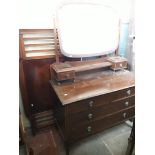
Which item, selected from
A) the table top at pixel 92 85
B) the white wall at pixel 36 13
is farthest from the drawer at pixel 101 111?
the white wall at pixel 36 13

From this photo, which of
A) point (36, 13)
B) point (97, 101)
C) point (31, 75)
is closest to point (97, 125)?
point (97, 101)

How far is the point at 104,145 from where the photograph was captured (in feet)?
5.53

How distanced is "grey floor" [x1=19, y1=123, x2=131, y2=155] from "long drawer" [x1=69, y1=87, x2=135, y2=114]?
58 cm

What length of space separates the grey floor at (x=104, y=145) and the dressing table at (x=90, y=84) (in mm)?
272

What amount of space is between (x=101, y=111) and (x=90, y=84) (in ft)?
0.96

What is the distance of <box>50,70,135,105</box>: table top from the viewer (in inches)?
51.0

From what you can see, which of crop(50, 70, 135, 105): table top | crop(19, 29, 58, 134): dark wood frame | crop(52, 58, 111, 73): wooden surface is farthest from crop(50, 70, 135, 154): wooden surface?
crop(19, 29, 58, 134): dark wood frame

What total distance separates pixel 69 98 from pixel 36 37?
0.74 meters

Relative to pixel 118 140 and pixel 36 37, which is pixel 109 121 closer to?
pixel 118 140

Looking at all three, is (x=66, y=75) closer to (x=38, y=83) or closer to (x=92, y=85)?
(x=92, y=85)

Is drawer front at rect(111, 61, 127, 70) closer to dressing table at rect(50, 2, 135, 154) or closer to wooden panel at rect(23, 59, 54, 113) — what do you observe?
dressing table at rect(50, 2, 135, 154)

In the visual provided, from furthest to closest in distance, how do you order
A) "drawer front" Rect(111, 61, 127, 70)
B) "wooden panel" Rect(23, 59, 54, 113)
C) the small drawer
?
"drawer front" Rect(111, 61, 127, 70) < "wooden panel" Rect(23, 59, 54, 113) < the small drawer

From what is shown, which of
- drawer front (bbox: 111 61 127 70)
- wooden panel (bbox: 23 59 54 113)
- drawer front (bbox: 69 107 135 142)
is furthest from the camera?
drawer front (bbox: 111 61 127 70)

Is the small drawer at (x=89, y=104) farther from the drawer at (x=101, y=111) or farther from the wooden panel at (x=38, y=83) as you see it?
the wooden panel at (x=38, y=83)
